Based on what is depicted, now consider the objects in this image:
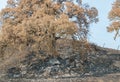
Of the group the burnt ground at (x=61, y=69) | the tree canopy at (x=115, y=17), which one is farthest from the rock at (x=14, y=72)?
the tree canopy at (x=115, y=17)

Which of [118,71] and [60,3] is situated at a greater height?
[60,3]

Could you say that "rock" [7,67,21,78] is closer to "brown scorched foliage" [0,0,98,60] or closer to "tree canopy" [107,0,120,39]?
"brown scorched foliage" [0,0,98,60]

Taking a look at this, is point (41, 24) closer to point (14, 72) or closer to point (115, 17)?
point (14, 72)

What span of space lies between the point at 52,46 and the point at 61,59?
4054mm

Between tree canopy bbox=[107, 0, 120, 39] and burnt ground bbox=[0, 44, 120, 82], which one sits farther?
tree canopy bbox=[107, 0, 120, 39]

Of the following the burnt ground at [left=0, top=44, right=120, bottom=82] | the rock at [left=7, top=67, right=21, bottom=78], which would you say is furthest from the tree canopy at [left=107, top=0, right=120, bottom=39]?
the rock at [left=7, top=67, right=21, bottom=78]

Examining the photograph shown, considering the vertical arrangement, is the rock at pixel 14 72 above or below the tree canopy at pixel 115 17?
below

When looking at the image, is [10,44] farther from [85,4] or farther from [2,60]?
[85,4]

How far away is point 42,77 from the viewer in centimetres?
4169

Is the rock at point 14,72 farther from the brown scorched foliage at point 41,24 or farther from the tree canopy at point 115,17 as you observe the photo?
the tree canopy at point 115,17

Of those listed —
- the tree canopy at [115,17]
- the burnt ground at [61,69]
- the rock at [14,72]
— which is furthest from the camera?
the tree canopy at [115,17]

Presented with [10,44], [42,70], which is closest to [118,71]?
[42,70]

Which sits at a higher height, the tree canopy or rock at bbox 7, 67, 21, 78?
the tree canopy

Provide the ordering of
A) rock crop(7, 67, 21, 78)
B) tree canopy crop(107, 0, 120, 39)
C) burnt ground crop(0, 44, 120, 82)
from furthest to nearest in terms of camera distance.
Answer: tree canopy crop(107, 0, 120, 39), rock crop(7, 67, 21, 78), burnt ground crop(0, 44, 120, 82)
